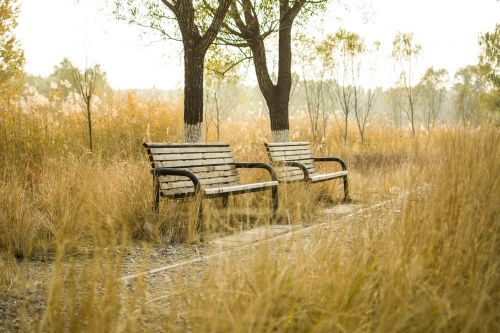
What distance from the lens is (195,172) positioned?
5.32 m

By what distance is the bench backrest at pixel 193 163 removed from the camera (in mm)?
4762

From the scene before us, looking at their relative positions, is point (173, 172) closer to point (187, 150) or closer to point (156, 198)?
point (156, 198)

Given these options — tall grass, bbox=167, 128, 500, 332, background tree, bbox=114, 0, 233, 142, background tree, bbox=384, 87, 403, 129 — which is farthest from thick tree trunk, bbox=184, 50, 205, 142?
background tree, bbox=384, 87, 403, 129

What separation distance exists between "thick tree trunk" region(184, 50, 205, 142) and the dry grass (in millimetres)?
916

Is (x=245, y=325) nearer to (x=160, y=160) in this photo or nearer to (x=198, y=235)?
(x=198, y=235)

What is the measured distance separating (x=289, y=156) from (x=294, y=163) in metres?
0.60

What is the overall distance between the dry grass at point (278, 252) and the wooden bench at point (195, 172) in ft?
0.67

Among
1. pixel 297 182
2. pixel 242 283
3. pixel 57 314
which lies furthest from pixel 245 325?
pixel 297 182

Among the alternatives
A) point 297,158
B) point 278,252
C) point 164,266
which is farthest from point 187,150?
point 278,252

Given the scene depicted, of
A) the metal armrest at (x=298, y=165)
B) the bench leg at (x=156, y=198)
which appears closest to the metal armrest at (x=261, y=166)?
the metal armrest at (x=298, y=165)

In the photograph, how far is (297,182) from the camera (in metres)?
6.16

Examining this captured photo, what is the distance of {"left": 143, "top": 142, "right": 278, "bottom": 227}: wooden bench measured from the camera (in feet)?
15.1

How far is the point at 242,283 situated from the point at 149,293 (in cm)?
97

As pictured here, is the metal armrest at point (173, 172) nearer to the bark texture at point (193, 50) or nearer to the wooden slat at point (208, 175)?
the wooden slat at point (208, 175)
